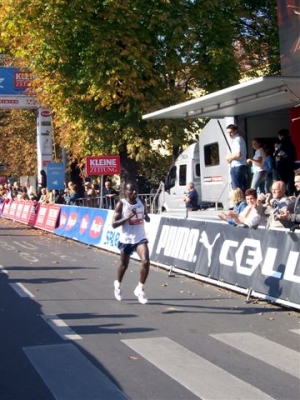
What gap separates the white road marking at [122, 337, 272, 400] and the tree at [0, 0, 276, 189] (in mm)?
14381

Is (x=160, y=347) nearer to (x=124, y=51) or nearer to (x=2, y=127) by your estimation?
(x=124, y=51)

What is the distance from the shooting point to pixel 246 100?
47.9 ft

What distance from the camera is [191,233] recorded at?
1343 cm

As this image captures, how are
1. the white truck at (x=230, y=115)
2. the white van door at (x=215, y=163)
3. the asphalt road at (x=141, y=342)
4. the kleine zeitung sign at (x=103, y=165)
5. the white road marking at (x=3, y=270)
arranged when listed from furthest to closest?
the kleine zeitung sign at (x=103, y=165) → the white van door at (x=215, y=163) → the white road marking at (x=3, y=270) → the white truck at (x=230, y=115) → the asphalt road at (x=141, y=342)

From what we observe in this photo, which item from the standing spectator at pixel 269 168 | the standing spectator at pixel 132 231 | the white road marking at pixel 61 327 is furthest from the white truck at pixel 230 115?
the white road marking at pixel 61 327

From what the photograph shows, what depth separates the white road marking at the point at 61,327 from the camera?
8234 millimetres

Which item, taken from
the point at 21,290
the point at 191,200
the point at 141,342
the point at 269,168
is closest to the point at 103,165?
the point at 191,200

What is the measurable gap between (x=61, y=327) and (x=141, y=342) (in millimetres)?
1289

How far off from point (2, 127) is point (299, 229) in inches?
1693

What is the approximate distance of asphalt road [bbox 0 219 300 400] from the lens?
20.3ft

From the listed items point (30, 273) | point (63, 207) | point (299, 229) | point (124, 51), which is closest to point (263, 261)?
point (299, 229)

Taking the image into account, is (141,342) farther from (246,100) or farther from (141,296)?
(246,100)

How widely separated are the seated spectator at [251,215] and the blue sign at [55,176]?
1878cm

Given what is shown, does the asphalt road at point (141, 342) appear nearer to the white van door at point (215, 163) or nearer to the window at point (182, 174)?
the white van door at point (215, 163)
